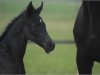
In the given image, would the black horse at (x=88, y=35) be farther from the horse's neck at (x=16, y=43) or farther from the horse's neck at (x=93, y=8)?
the horse's neck at (x=16, y=43)

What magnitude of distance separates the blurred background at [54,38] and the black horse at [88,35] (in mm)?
1106

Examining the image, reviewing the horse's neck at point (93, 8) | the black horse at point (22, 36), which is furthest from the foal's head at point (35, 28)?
the horse's neck at point (93, 8)

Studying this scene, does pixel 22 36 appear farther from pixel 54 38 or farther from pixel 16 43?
pixel 54 38

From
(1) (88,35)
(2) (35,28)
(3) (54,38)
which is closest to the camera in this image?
(2) (35,28)

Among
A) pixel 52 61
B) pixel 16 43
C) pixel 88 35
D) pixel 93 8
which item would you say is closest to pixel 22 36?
pixel 16 43

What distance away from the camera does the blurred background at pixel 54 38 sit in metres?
8.62

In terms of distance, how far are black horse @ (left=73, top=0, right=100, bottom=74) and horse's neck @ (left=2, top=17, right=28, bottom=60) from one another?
648 mm

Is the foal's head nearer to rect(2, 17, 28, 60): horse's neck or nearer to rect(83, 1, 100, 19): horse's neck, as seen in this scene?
rect(2, 17, 28, 60): horse's neck

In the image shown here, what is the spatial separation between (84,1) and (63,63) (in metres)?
2.99

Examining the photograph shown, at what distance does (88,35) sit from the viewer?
6090mm

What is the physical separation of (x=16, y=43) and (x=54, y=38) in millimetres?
4862

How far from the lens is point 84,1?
20.4 ft

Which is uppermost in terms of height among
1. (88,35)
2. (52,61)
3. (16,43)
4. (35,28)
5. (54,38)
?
(35,28)

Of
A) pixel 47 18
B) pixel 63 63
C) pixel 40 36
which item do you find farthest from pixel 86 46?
pixel 47 18
